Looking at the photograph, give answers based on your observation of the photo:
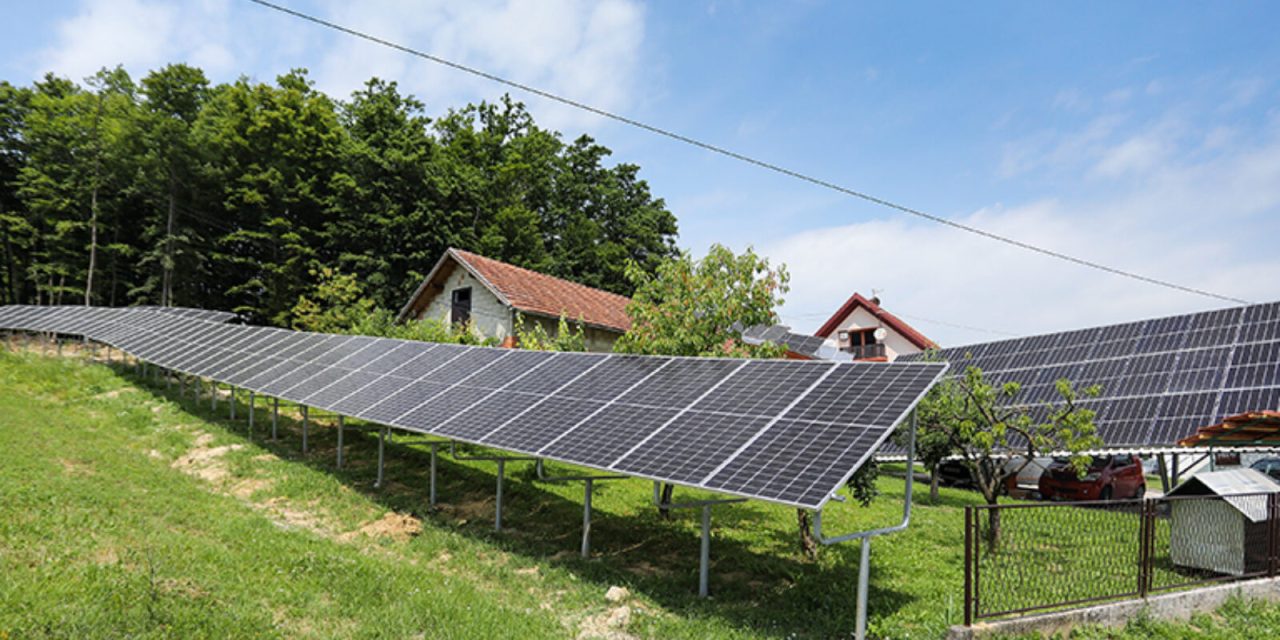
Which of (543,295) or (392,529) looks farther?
(543,295)

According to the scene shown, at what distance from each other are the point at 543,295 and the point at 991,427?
21.4 metres

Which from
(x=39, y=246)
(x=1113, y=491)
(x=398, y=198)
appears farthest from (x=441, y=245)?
(x=1113, y=491)

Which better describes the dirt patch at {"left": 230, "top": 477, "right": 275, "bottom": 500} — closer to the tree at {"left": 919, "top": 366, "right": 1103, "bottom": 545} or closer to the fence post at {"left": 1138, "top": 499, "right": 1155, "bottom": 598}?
the tree at {"left": 919, "top": 366, "right": 1103, "bottom": 545}

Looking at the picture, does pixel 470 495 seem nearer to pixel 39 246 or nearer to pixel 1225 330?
pixel 1225 330

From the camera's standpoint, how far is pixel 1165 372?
16.6 metres

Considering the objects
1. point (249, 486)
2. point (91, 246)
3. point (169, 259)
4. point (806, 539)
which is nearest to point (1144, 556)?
point (806, 539)

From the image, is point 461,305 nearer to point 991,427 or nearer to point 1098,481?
point 991,427

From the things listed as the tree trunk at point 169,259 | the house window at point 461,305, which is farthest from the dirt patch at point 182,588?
the tree trunk at point 169,259

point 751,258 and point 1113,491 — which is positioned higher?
point 751,258

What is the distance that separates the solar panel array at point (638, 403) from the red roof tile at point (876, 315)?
30956mm

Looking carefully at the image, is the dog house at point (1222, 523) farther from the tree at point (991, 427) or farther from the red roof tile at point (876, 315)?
the red roof tile at point (876, 315)

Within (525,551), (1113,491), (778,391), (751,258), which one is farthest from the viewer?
(1113,491)

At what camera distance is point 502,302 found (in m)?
26.8

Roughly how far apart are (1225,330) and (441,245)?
120 feet
